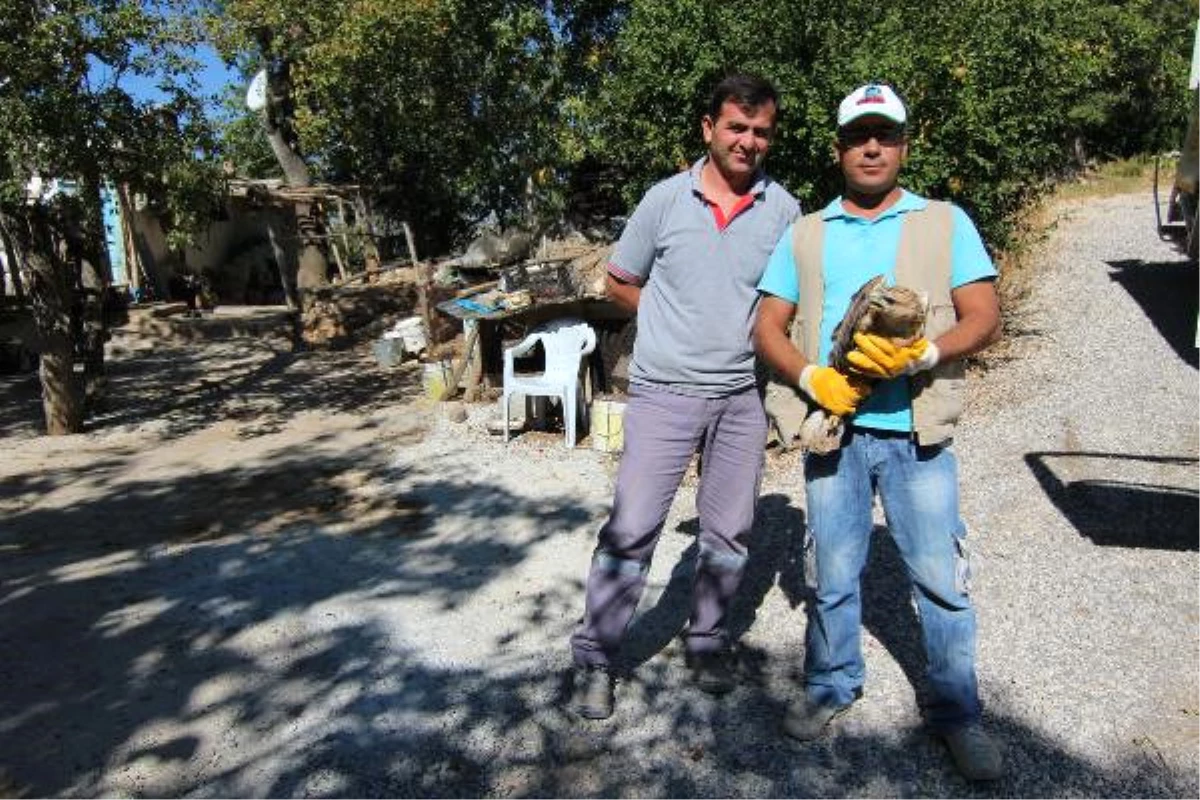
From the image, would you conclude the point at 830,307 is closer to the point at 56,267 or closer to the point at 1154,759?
the point at 1154,759

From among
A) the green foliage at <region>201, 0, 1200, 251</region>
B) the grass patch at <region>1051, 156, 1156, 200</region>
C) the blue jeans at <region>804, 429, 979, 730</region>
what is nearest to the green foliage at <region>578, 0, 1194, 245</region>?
the green foliage at <region>201, 0, 1200, 251</region>

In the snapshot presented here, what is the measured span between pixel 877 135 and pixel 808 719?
165 cm

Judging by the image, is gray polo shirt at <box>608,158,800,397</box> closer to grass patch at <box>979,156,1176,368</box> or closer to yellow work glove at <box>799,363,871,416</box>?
yellow work glove at <box>799,363,871,416</box>

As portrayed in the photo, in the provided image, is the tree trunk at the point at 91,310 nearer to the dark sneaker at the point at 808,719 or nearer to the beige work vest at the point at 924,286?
the beige work vest at the point at 924,286

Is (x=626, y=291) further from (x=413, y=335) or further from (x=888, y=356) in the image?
(x=413, y=335)

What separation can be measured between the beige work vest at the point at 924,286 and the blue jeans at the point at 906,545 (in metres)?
0.10

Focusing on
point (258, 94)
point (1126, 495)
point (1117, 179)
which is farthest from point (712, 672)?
point (1117, 179)

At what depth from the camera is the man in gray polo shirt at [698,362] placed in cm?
271

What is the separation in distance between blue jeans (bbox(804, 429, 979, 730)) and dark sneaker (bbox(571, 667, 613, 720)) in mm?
687

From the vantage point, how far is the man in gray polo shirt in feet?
8.88

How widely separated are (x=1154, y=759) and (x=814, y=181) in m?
5.19

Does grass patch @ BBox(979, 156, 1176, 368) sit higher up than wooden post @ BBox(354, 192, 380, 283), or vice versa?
wooden post @ BBox(354, 192, 380, 283)

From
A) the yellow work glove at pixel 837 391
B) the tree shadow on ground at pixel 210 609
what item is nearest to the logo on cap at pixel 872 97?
the yellow work glove at pixel 837 391

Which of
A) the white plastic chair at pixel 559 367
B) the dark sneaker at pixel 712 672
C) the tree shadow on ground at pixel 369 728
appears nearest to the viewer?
the tree shadow on ground at pixel 369 728
